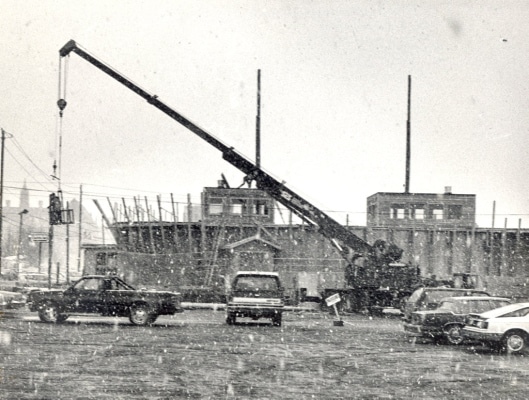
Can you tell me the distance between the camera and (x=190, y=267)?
47.8 metres

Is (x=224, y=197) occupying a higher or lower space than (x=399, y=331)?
higher

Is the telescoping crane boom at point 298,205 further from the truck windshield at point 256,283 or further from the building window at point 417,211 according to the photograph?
the building window at point 417,211

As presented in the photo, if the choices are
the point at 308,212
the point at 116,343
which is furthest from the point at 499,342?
the point at 308,212

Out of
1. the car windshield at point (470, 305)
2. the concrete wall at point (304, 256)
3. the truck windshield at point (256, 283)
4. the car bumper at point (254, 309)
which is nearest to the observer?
the car windshield at point (470, 305)

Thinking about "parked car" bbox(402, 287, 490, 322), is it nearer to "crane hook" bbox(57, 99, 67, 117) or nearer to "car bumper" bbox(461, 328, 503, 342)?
"car bumper" bbox(461, 328, 503, 342)

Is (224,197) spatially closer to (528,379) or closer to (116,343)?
(116,343)

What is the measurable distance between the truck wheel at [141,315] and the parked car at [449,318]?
8378 millimetres

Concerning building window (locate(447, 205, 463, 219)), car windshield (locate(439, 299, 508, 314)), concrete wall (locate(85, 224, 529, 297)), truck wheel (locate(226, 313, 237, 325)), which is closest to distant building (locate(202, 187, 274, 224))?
concrete wall (locate(85, 224, 529, 297))

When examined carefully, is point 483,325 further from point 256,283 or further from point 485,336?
point 256,283

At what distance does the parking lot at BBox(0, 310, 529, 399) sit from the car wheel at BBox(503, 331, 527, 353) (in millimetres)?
302

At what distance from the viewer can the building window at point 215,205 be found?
51.8 meters

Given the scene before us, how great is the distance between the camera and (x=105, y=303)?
2362 centimetres

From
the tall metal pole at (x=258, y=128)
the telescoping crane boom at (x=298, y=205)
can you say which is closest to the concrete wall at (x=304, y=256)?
the tall metal pole at (x=258, y=128)

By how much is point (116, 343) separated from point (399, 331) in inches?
407
